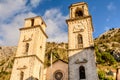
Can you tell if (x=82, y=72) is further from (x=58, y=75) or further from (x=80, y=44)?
(x=80, y=44)

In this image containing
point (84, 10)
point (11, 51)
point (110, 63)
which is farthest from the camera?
point (11, 51)

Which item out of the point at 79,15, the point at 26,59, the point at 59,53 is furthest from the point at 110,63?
the point at 26,59

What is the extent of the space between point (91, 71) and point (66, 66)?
4171 mm

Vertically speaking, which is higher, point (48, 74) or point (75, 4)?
point (75, 4)

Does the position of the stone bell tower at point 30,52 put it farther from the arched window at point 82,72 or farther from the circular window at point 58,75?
the arched window at point 82,72

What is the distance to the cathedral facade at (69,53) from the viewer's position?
2156 centimetres

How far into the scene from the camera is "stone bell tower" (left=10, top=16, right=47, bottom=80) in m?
23.8

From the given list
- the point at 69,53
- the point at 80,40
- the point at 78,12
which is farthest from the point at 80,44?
the point at 78,12

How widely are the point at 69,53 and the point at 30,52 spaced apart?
580 cm

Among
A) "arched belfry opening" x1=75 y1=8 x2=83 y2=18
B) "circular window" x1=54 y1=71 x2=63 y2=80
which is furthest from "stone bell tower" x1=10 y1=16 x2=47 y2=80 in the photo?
"arched belfry opening" x1=75 y1=8 x2=83 y2=18

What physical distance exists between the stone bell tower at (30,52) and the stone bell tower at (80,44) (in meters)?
5.05

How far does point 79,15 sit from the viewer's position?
27141mm

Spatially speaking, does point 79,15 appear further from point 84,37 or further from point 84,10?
point 84,37

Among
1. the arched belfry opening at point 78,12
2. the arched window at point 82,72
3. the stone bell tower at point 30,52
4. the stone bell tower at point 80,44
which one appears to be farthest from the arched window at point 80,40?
the stone bell tower at point 30,52
